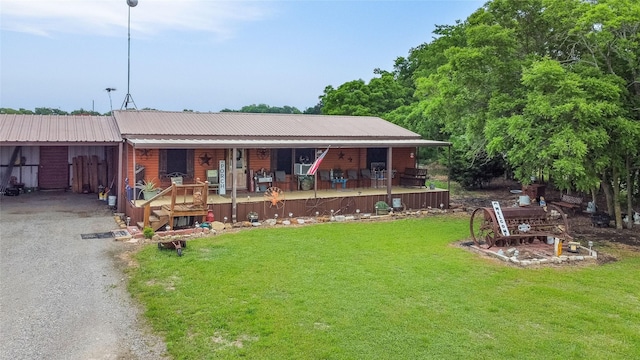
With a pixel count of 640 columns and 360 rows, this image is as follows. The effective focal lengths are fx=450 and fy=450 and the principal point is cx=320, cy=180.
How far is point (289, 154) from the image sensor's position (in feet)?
56.9

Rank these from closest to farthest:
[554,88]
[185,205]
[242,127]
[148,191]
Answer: [554,88], [185,205], [148,191], [242,127]

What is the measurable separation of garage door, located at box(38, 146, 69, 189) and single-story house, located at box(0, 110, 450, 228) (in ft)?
0.14

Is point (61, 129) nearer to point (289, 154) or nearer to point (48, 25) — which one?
point (289, 154)

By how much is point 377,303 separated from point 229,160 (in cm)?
1046

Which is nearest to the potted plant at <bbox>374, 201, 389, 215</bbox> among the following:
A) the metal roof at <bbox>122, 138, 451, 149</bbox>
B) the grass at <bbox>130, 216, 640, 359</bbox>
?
the metal roof at <bbox>122, 138, 451, 149</bbox>

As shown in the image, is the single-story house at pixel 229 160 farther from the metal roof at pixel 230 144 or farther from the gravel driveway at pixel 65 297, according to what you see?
the gravel driveway at pixel 65 297

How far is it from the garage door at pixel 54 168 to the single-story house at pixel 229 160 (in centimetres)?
4

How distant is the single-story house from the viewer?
13.8m

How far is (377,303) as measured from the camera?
6.90 metres

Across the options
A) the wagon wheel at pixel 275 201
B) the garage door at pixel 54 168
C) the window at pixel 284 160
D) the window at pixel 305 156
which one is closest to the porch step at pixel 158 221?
the wagon wheel at pixel 275 201

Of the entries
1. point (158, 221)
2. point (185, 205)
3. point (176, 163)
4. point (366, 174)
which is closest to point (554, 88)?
point (366, 174)

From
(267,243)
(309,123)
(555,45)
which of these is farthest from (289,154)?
(555,45)

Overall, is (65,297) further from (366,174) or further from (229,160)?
(366,174)

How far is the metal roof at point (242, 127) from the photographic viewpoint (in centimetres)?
1541
